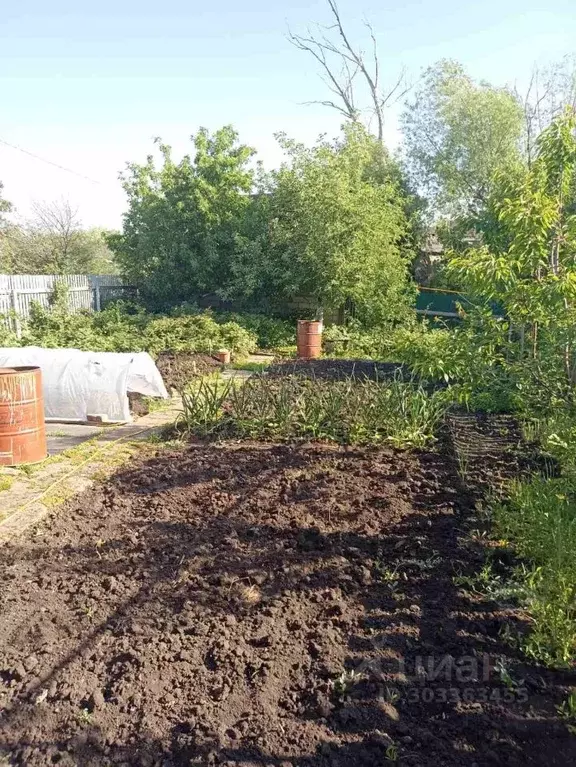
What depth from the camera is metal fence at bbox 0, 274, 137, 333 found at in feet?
47.1

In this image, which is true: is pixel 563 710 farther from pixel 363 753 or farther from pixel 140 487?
pixel 140 487

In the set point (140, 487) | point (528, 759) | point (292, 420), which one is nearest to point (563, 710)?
point (528, 759)

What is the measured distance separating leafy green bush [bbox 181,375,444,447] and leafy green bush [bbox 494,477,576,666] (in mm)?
2129

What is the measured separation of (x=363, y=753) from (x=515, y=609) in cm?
128

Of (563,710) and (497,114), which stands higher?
(497,114)

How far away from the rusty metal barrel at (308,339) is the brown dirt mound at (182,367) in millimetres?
2116

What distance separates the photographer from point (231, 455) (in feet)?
19.7

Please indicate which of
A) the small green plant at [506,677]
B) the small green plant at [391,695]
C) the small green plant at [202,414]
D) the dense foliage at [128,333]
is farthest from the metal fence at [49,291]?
the small green plant at [506,677]

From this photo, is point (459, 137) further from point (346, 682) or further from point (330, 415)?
point (346, 682)

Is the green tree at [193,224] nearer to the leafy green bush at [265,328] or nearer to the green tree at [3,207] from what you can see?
the leafy green bush at [265,328]

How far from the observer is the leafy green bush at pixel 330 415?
21.0 feet

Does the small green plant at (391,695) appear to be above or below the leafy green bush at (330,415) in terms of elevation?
below

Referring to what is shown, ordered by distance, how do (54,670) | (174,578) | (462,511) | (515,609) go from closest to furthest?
(54,670)
(515,609)
(174,578)
(462,511)

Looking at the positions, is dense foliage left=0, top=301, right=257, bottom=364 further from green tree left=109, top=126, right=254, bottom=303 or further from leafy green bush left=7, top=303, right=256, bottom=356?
green tree left=109, top=126, right=254, bottom=303
